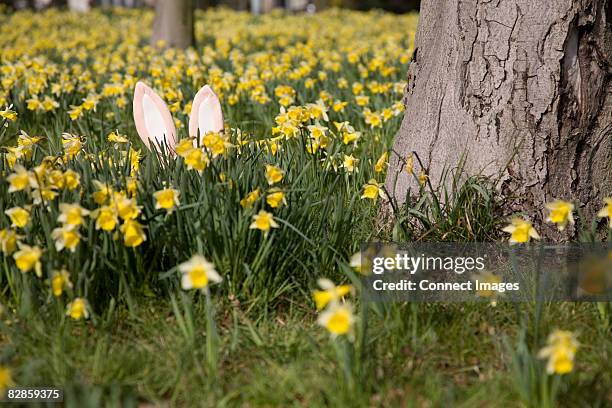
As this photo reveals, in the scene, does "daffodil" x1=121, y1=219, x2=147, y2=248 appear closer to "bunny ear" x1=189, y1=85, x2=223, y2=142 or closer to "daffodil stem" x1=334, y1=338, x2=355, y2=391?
"daffodil stem" x1=334, y1=338, x2=355, y2=391

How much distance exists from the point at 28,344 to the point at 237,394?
655 millimetres

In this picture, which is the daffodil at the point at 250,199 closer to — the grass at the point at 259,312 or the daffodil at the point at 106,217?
the grass at the point at 259,312

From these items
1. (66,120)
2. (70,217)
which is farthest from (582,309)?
(66,120)

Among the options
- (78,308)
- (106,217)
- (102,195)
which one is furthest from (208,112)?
(78,308)

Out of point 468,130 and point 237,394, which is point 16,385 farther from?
point 468,130

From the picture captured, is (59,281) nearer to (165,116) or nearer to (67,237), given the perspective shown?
(67,237)

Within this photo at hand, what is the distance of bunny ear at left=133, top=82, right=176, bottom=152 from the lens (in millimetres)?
3258

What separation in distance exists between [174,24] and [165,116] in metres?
5.24

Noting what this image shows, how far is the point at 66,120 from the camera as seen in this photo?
180 inches

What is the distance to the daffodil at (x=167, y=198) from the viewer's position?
90.0 inches

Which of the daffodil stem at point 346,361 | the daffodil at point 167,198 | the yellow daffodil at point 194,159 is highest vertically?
the yellow daffodil at point 194,159

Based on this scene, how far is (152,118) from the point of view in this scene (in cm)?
327

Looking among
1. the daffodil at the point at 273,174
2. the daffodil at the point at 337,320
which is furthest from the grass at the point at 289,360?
the daffodil at the point at 273,174

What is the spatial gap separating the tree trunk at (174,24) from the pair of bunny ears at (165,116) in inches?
199
